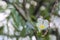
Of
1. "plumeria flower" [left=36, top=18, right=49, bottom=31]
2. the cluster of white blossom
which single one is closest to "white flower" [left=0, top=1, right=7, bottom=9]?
the cluster of white blossom

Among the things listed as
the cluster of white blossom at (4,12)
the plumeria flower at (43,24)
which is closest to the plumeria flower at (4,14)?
the cluster of white blossom at (4,12)

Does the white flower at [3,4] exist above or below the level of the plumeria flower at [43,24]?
above

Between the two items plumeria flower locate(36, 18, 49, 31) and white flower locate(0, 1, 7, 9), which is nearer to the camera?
plumeria flower locate(36, 18, 49, 31)

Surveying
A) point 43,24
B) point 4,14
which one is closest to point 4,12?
point 4,14

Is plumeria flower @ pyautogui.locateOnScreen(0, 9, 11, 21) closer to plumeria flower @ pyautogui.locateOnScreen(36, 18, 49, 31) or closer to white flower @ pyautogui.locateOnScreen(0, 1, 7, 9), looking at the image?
white flower @ pyautogui.locateOnScreen(0, 1, 7, 9)

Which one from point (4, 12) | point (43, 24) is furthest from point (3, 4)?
point (43, 24)

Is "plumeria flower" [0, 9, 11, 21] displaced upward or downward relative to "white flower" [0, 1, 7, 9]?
downward

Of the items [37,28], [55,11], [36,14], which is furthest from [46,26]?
[36,14]

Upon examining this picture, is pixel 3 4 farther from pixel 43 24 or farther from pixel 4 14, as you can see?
pixel 43 24

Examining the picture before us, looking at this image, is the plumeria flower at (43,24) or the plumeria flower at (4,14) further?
the plumeria flower at (4,14)

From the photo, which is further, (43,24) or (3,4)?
(3,4)

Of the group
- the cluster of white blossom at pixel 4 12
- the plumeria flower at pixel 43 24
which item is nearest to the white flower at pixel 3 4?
the cluster of white blossom at pixel 4 12

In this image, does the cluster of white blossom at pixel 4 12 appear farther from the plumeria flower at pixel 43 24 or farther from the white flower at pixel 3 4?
the plumeria flower at pixel 43 24
